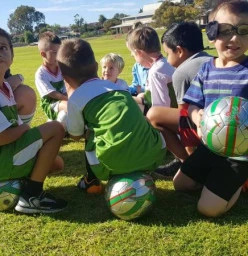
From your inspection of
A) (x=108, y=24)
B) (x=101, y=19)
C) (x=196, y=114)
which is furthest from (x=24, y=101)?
(x=101, y=19)

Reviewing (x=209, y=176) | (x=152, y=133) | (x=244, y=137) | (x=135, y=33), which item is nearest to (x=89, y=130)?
(x=152, y=133)

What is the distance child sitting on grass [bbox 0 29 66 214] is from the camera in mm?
3475

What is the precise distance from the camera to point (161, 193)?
3.83 metres

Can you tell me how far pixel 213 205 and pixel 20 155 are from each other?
5.86ft

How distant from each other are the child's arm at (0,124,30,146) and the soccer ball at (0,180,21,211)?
15.0 inches

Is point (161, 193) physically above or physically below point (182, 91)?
below

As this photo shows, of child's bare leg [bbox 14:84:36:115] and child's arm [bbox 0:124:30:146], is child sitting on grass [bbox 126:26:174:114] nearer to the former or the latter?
child's bare leg [bbox 14:84:36:115]

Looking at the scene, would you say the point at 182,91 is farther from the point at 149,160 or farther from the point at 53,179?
the point at 53,179

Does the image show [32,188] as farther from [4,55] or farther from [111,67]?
[111,67]

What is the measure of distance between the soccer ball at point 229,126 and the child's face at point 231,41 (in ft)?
1.53

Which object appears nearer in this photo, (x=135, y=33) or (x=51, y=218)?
(x=51, y=218)

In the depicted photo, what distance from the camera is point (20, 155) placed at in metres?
3.50

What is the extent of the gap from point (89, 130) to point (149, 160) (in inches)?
25.5

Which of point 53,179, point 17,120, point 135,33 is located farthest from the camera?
point 135,33
